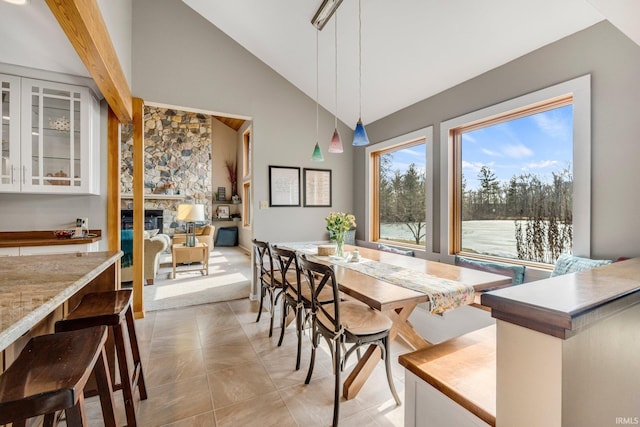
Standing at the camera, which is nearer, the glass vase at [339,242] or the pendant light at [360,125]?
the pendant light at [360,125]

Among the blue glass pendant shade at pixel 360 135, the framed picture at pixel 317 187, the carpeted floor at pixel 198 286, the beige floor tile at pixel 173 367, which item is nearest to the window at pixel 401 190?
the framed picture at pixel 317 187

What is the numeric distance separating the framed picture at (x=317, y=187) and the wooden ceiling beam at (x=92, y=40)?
2.32m

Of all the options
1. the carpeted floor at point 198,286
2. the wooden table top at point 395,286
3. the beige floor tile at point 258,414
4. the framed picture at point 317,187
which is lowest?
the beige floor tile at point 258,414

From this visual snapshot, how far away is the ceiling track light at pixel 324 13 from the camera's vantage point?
8.25ft

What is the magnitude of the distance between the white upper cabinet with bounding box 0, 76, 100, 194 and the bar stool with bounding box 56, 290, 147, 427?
167cm

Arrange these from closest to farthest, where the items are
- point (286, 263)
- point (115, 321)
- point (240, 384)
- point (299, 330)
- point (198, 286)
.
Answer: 1. point (115, 321)
2. point (240, 384)
3. point (299, 330)
4. point (286, 263)
5. point (198, 286)

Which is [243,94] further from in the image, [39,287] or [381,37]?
[39,287]

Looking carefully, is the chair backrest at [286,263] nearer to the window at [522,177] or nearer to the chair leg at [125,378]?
the chair leg at [125,378]

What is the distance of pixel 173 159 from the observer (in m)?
7.47

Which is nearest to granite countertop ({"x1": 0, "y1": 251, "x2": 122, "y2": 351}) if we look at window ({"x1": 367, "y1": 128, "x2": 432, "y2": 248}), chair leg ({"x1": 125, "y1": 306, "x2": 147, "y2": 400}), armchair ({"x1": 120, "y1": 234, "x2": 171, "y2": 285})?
chair leg ({"x1": 125, "y1": 306, "x2": 147, "y2": 400})

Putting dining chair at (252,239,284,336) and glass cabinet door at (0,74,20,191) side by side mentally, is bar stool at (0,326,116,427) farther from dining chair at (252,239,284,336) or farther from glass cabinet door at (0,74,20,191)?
glass cabinet door at (0,74,20,191)

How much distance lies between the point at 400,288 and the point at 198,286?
3439 millimetres

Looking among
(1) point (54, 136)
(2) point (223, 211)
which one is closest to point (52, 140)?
(1) point (54, 136)

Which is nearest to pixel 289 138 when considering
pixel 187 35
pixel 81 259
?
pixel 187 35
